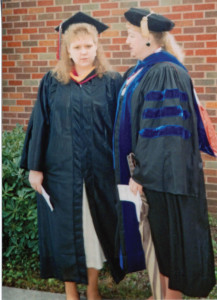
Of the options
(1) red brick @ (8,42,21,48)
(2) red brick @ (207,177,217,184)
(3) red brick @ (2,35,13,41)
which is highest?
(3) red brick @ (2,35,13,41)

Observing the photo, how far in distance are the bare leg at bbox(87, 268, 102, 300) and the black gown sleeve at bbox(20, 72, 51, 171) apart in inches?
28.8

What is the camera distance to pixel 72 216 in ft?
8.26

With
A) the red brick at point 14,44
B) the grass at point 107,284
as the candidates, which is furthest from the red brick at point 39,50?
the grass at point 107,284

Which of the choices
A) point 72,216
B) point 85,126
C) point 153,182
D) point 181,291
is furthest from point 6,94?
point 181,291

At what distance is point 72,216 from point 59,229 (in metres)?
0.13

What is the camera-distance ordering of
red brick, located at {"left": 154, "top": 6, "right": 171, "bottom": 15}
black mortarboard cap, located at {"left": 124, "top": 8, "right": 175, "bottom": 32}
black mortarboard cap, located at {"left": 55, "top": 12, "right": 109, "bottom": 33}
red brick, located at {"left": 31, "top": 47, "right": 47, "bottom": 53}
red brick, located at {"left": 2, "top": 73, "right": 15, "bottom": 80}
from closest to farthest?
black mortarboard cap, located at {"left": 124, "top": 8, "right": 175, "bottom": 32}, black mortarboard cap, located at {"left": 55, "top": 12, "right": 109, "bottom": 33}, red brick, located at {"left": 154, "top": 6, "right": 171, "bottom": 15}, red brick, located at {"left": 31, "top": 47, "right": 47, "bottom": 53}, red brick, located at {"left": 2, "top": 73, "right": 15, "bottom": 80}

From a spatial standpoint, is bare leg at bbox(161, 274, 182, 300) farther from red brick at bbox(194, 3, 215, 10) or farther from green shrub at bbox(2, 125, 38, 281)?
red brick at bbox(194, 3, 215, 10)

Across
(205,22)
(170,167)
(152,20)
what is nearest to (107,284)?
(170,167)

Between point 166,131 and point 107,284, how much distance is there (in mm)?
1268

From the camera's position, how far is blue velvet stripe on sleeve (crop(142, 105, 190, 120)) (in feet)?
7.10

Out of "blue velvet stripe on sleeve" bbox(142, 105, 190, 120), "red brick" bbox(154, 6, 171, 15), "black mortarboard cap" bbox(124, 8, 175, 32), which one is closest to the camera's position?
"blue velvet stripe on sleeve" bbox(142, 105, 190, 120)

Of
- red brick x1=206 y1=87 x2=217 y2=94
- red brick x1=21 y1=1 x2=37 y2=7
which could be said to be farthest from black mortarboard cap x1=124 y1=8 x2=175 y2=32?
red brick x1=21 y1=1 x2=37 y2=7

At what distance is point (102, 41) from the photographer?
110 inches

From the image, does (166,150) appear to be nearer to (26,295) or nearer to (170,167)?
(170,167)
